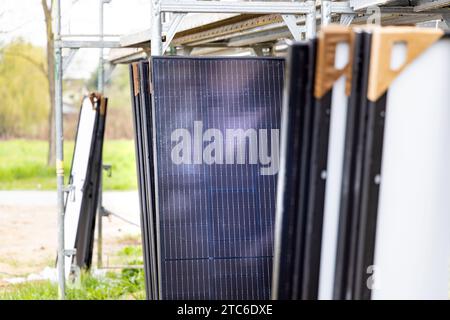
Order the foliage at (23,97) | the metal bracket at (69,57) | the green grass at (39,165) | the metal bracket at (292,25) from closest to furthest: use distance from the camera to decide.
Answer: the metal bracket at (292,25)
the metal bracket at (69,57)
the green grass at (39,165)
the foliage at (23,97)

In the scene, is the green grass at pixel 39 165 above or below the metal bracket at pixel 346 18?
below

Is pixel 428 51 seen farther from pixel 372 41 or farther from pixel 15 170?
pixel 15 170

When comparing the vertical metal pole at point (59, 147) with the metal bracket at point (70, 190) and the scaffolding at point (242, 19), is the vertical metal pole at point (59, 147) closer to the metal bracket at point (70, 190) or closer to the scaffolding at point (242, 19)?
the scaffolding at point (242, 19)

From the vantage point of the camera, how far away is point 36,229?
12.6 meters

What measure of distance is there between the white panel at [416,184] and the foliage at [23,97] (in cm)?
2055

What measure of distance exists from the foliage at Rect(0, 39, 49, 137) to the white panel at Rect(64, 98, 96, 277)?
14.5 metres

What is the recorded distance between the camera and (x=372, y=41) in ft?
6.53

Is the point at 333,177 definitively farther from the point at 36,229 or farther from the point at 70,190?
the point at 36,229

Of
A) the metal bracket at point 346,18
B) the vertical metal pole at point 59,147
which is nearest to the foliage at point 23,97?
the vertical metal pole at point 59,147

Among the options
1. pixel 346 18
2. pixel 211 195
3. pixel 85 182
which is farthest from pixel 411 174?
pixel 85 182

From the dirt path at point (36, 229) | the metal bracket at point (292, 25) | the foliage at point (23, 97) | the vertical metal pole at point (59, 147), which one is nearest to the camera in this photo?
the metal bracket at point (292, 25)

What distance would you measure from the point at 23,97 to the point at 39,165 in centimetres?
473

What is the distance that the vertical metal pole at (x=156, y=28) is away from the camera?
441cm
